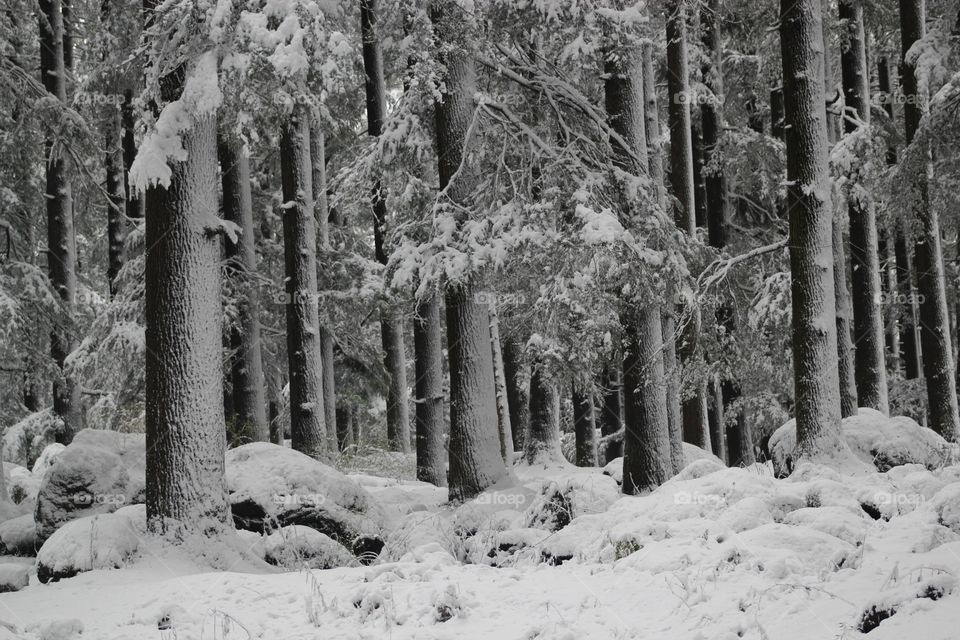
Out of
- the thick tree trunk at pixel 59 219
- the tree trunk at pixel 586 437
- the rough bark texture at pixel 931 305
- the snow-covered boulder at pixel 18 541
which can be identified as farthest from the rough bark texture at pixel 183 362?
the rough bark texture at pixel 931 305

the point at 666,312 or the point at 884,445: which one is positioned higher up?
the point at 666,312

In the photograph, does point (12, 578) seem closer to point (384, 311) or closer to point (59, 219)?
point (384, 311)

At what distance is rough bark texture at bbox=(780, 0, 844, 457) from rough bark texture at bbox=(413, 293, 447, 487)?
6412 millimetres

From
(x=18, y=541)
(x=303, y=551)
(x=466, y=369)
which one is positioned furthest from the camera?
(x=466, y=369)

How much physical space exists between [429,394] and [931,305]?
9.38m

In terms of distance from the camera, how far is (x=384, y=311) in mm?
16469

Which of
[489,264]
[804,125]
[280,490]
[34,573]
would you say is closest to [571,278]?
[489,264]

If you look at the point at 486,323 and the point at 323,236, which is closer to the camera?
the point at 486,323

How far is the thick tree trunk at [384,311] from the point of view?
15.8 m

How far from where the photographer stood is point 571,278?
9.71 m

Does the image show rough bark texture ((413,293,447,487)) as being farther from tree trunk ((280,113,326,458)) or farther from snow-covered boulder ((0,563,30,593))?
snow-covered boulder ((0,563,30,593))

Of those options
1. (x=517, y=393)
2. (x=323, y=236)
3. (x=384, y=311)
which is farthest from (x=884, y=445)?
(x=517, y=393)

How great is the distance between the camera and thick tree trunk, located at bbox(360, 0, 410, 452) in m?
15.8

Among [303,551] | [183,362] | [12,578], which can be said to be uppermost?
[183,362]
